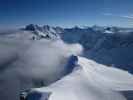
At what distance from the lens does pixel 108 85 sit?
54906 millimetres

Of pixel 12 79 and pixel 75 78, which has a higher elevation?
pixel 75 78

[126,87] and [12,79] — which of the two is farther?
[12,79]

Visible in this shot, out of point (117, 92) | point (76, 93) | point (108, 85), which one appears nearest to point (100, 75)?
point (108, 85)

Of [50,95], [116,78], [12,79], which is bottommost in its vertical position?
[12,79]

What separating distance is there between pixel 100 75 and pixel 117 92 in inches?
665

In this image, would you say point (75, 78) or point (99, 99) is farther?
point (75, 78)

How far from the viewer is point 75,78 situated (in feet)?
190

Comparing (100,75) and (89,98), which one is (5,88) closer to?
(100,75)

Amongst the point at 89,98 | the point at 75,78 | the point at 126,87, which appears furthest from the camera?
the point at 75,78

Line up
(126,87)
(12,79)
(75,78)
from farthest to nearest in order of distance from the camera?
(12,79) < (75,78) < (126,87)

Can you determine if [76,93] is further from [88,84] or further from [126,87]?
[126,87]

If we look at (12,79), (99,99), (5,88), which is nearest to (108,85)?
(99,99)

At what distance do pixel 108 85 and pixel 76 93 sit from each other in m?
12.0

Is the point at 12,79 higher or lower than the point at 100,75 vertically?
lower
